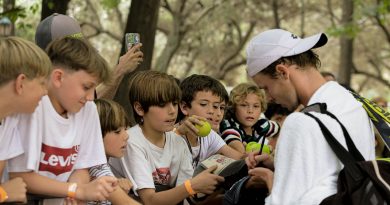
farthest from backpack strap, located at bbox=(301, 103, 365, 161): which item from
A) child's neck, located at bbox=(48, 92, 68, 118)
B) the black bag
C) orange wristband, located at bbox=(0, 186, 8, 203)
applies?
orange wristband, located at bbox=(0, 186, 8, 203)

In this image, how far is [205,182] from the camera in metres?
4.82

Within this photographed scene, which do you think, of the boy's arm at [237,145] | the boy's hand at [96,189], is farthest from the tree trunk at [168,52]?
the boy's hand at [96,189]

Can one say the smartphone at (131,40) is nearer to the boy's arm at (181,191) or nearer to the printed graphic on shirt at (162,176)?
the printed graphic on shirt at (162,176)

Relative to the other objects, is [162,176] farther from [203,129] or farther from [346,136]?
[346,136]

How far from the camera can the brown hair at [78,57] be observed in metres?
4.04

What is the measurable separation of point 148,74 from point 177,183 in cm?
85

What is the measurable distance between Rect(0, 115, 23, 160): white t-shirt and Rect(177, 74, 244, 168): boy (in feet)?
7.11

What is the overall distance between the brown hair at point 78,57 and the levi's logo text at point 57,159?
1.51ft

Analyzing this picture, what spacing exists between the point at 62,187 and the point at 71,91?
0.55 metres

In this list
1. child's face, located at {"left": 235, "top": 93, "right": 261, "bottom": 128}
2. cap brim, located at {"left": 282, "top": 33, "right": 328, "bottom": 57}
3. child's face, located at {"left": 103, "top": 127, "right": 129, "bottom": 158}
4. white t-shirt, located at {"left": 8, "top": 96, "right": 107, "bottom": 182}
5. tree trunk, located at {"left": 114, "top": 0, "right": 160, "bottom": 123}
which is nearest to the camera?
white t-shirt, located at {"left": 8, "top": 96, "right": 107, "bottom": 182}

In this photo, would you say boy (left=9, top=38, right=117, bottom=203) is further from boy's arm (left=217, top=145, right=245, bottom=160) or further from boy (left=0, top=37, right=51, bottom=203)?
boy's arm (left=217, top=145, right=245, bottom=160)

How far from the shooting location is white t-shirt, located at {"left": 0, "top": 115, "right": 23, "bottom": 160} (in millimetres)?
3652

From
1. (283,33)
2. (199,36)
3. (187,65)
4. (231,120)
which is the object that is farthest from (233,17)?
(283,33)

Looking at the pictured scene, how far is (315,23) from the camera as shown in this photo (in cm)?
3431
